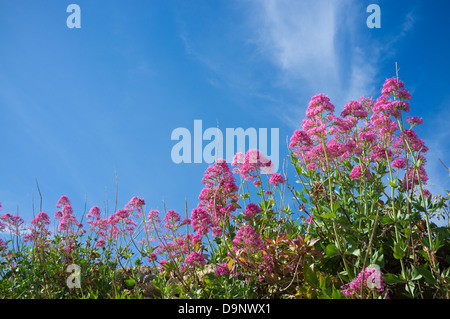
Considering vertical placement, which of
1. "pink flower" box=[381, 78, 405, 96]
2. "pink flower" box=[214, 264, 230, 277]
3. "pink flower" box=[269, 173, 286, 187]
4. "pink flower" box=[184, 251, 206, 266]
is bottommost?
"pink flower" box=[214, 264, 230, 277]

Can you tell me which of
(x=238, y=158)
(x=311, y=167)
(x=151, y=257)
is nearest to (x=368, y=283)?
(x=311, y=167)

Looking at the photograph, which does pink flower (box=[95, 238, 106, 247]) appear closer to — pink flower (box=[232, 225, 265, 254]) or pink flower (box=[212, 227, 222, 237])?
pink flower (box=[212, 227, 222, 237])

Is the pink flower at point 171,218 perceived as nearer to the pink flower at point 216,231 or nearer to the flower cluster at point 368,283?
the pink flower at point 216,231

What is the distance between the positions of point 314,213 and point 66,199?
4.41m

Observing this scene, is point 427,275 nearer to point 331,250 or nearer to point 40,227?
point 331,250

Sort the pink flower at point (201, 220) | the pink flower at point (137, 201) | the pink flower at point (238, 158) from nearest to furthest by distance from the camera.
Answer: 1. the pink flower at point (201, 220)
2. the pink flower at point (238, 158)
3. the pink flower at point (137, 201)

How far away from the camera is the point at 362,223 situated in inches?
181

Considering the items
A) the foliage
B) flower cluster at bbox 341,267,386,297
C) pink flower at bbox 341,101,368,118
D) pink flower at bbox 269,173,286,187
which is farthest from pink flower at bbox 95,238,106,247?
pink flower at bbox 341,101,368,118

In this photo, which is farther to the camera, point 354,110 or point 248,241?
point 354,110

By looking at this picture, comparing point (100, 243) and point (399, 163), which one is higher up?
point (399, 163)

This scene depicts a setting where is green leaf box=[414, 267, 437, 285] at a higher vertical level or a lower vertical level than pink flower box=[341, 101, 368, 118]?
lower

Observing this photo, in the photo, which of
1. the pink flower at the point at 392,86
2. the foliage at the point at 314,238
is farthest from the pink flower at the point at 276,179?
the pink flower at the point at 392,86
